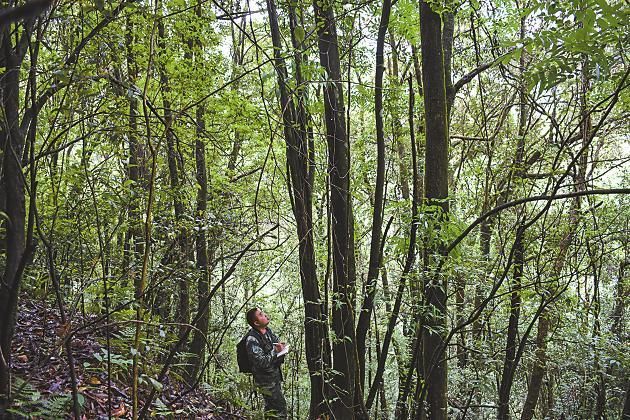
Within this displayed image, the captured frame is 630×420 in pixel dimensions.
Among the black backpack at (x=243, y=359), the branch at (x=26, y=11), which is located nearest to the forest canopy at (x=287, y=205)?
the branch at (x=26, y=11)

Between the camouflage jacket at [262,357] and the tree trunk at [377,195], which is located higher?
the tree trunk at [377,195]

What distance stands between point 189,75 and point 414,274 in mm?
4869

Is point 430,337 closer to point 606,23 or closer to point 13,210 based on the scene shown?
point 606,23

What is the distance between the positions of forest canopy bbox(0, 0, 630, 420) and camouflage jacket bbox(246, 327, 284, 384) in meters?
0.44

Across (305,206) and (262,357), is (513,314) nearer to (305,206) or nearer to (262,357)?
(262,357)

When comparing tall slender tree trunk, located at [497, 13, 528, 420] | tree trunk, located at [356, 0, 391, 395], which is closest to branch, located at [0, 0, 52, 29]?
tree trunk, located at [356, 0, 391, 395]

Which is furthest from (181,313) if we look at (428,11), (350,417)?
(428,11)

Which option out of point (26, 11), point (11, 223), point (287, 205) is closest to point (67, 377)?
point (11, 223)

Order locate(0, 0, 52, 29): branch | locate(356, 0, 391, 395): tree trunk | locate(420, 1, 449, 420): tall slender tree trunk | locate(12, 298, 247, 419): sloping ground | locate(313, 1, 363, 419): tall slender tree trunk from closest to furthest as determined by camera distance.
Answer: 1. locate(0, 0, 52, 29): branch
2. locate(12, 298, 247, 419): sloping ground
3. locate(420, 1, 449, 420): tall slender tree trunk
4. locate(356, 0, 391, 395): tree trunk
5. locate(313, 1, 363, 419): tall slender tree trunk

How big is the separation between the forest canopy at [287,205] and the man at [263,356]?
0.42m

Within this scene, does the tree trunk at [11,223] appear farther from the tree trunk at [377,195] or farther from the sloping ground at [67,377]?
the tree trunk at [377,195]

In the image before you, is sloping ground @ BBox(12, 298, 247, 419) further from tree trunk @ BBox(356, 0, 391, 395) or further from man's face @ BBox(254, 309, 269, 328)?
man's face @ BBox(254, 309, 269, 328)

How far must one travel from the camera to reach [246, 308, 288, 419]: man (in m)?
6.32

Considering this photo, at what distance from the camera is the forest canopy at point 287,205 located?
2516mm
